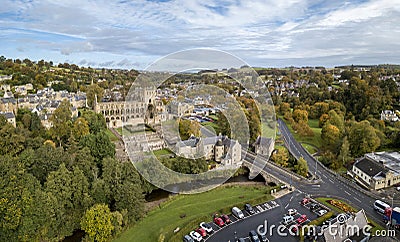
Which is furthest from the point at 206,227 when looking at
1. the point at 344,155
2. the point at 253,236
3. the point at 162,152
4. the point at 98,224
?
the point at 344,155

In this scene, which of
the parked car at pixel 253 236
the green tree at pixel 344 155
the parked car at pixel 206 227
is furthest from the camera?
the green tree at pixel 344 155

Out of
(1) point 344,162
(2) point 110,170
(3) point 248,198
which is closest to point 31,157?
(2) point 110,170

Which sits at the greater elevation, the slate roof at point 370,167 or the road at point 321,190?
the slate roof at point 370,167

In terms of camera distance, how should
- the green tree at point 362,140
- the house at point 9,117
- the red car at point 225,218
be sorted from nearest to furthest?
1. the red car at point 225,218
2. the green tree at point 362,140
3. the house at point 9,117

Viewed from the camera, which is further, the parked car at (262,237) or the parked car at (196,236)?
the parked car at (196,236)

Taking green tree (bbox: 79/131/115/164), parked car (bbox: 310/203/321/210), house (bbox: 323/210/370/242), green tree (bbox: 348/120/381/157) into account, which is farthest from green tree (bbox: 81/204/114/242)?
green tree (bbox: 348/120/381/157)

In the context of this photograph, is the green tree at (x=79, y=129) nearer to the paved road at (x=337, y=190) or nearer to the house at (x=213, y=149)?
the house at (x=213, y=149)

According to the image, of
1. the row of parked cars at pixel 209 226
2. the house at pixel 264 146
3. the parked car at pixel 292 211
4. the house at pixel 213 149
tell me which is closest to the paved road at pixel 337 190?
the parked car at pixel 292 211
